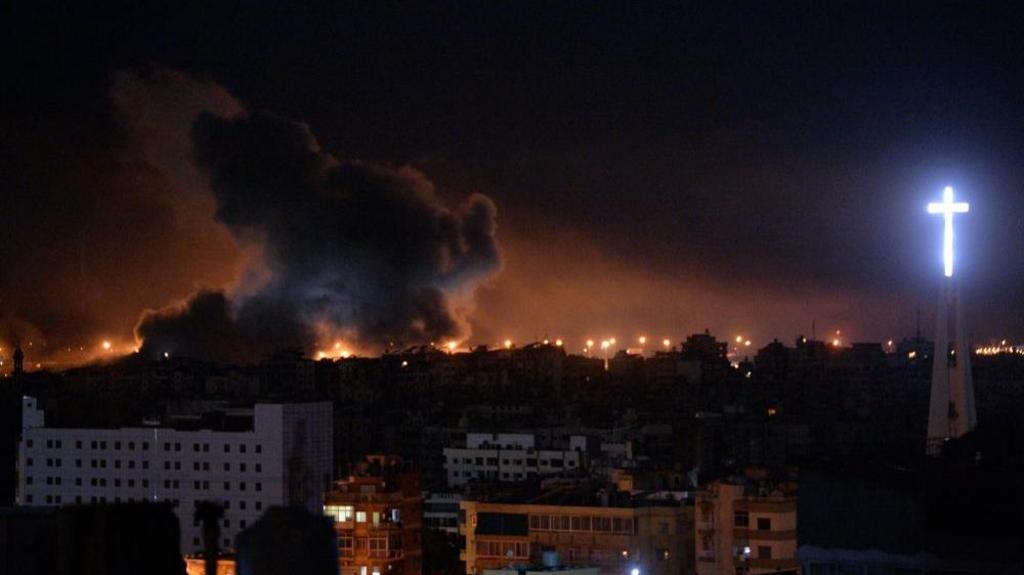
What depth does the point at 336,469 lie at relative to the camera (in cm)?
2877

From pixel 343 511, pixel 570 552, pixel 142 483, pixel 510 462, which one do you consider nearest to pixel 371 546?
pixel 343 511

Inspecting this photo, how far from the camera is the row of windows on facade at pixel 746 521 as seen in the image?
15.7 metres

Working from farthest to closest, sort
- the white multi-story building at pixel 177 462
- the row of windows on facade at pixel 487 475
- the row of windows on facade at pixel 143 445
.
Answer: the row of windows on facade at pixel 487 475 < the row of windows on facade at pixel 143 445 < the white multi-story building at pixel 177 462

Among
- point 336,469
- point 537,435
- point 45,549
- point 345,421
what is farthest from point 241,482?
point 45,549

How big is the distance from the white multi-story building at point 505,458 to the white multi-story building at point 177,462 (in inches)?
157

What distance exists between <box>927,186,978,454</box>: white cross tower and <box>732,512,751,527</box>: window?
190 centimetres

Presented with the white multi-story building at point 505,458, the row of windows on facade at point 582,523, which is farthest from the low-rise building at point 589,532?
the white multi-story building at point 505,458

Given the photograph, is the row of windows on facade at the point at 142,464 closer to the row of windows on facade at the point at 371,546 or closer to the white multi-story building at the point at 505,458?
the white multi-story building at the point at 505,458

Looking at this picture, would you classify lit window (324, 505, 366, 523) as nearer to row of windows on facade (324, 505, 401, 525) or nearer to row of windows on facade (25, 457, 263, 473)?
row of windows on facade (324, 505, 401, 525)

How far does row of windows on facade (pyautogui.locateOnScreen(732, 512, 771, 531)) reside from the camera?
15.7m

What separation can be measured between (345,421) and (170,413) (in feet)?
21.1

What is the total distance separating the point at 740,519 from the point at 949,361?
2432 mm

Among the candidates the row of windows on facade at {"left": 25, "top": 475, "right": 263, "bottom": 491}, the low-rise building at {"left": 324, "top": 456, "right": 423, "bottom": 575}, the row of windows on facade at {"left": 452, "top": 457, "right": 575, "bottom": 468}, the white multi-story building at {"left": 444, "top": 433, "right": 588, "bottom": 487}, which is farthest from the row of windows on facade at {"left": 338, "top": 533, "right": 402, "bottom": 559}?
the row of windows on facade at {"left": 452, "top": 457, "right": 575, "bottom": 468}

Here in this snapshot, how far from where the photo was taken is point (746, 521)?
16.1 metres
